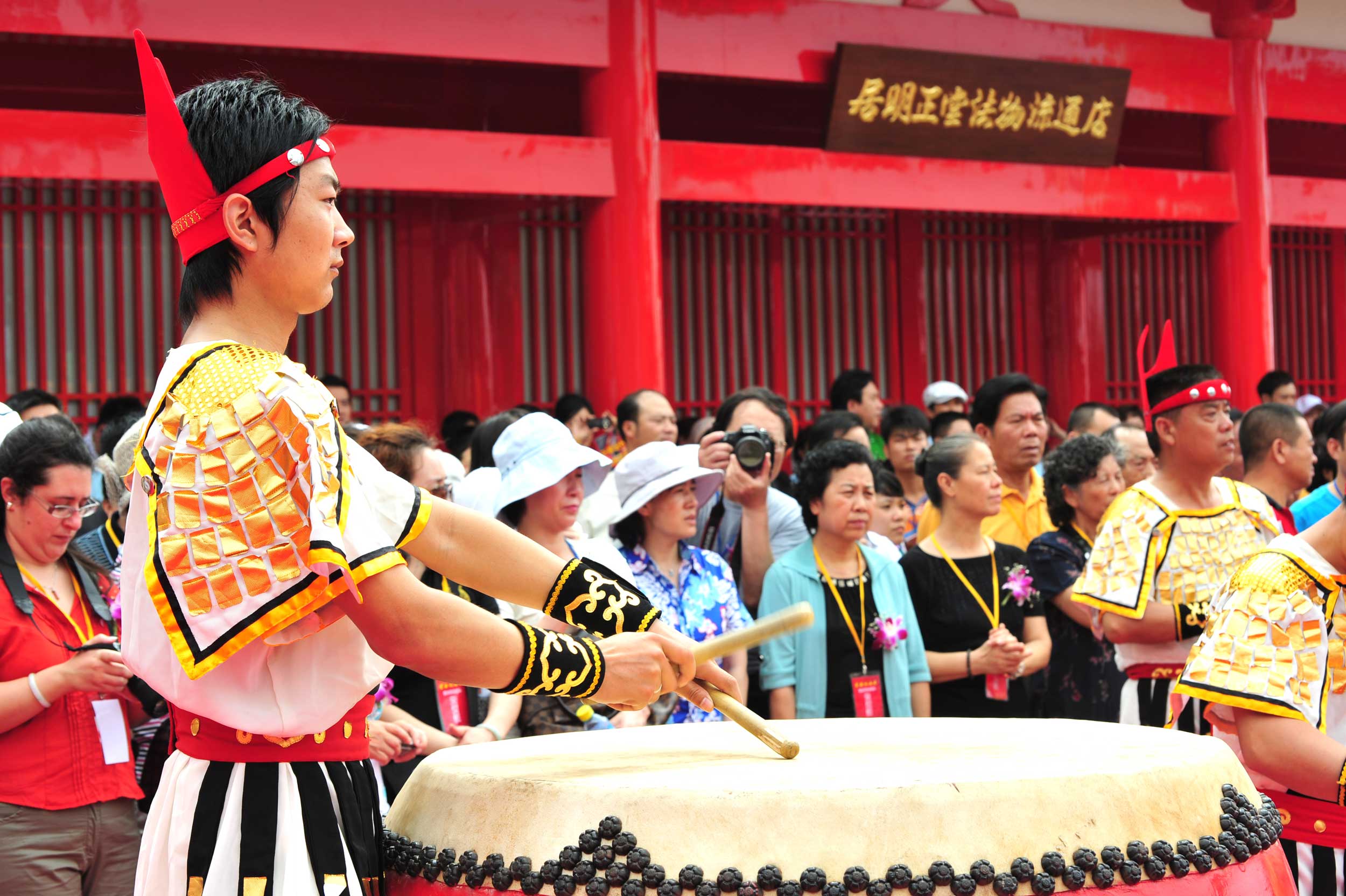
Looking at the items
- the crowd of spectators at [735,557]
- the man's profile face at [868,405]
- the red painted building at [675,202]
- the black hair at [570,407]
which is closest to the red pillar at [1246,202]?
the red painted building at [675,202]

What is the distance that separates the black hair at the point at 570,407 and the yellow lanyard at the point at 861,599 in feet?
7.93

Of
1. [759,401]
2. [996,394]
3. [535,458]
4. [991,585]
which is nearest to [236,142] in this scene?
[535,458]

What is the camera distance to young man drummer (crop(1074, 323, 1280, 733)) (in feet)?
10.4

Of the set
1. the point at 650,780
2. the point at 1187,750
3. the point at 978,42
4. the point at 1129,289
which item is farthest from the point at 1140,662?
the point at 1129,289

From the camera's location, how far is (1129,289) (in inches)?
354

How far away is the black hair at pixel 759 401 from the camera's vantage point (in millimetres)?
4207

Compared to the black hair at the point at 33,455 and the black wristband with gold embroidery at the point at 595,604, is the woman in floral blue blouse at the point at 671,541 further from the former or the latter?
the black wristband with gold embroidery at the point at 595,604

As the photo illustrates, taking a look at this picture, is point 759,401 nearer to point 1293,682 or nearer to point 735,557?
point 735,557

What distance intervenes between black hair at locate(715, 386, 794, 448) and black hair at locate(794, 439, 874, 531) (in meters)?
0.53

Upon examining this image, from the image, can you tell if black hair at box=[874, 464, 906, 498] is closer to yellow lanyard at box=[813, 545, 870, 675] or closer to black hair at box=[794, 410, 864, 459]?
black hair at box=[794, 410, 864, 459]

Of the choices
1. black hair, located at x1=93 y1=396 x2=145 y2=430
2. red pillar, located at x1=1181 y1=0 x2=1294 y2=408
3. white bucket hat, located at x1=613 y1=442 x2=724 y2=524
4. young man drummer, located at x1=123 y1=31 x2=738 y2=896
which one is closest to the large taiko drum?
young man drummer, located at x1=123 y1=31 x2=738 y2=896

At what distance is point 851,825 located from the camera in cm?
135

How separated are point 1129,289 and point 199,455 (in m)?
8.39

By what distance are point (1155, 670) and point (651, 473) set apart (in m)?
1.22
